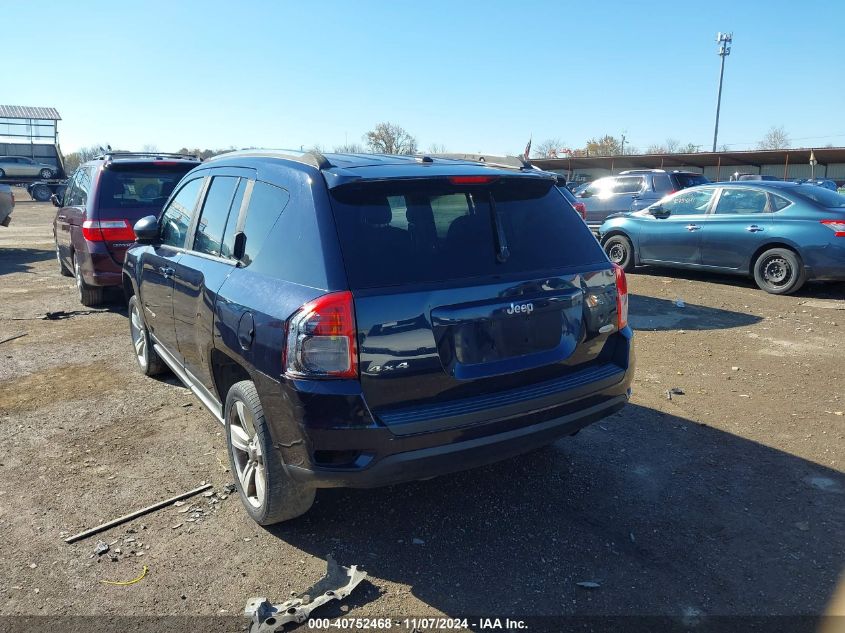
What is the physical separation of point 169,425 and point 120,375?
4.78ft

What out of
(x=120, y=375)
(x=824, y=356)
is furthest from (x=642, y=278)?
(x=120, y=375)

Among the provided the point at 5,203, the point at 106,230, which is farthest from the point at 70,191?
the point at 5,203

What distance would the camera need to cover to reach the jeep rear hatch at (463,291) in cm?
277

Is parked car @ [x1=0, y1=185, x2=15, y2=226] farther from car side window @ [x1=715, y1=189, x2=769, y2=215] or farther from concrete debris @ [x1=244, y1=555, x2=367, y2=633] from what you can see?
concrete debris @ [x1=244, y1=555, x2=367, y2=633]

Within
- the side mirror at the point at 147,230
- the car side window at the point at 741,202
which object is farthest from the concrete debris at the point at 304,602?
the car side window at the point at 741,202

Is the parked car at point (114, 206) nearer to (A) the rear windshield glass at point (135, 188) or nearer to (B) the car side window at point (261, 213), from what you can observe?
(A) the rear windshield glass at point (135, 188)

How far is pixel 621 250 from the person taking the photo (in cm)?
1156

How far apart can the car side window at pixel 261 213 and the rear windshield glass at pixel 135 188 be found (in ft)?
15.9

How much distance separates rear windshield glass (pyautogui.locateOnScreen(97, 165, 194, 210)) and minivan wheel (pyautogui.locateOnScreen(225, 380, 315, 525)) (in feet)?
16.8

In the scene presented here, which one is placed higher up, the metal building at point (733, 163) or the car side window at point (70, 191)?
the metal building at point (733, 163)

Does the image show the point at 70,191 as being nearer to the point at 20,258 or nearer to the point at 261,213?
the point at 20,258

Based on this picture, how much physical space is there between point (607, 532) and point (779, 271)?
748 centimetres

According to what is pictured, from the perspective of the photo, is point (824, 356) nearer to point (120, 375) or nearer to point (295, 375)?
point (295, 375)

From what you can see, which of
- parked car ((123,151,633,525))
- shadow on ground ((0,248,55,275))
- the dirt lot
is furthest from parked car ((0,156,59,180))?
parked car ((123,151,633,525))
